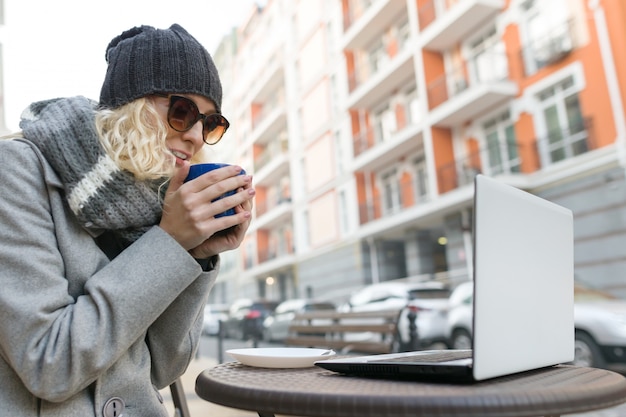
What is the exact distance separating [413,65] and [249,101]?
50.4 feet

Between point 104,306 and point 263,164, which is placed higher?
point 263,164

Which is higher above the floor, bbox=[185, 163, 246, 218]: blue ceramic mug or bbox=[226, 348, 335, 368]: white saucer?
bbox=[185, 163, 246, 218]: blue ceramic mug

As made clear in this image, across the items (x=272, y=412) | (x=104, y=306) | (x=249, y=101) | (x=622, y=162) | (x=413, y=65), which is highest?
(x=249, y=101)

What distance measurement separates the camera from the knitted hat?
50.3 inches

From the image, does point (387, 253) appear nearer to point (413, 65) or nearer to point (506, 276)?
point (413, 65)

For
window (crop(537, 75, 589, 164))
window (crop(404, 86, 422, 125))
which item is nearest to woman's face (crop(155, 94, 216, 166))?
window (crop(537, 75, 589, 164))

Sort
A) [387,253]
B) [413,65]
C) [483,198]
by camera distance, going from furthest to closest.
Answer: [387,253]
[413,65]
[483,198]

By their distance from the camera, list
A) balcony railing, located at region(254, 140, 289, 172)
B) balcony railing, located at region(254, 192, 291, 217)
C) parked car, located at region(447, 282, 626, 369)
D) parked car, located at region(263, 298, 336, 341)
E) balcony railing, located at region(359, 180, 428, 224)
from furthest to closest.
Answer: balcony railing, located at region(254, 140, 289, 172), balcony railing, located at region(254, 192, 291, 217), balcony railing, located at region(359, 180, 428, 224), parked car, located at region(263, 298, 336, 341), parked car, located at region(447, 282, 626, 369)

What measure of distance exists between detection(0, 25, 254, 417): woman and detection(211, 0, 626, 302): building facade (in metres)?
0.44

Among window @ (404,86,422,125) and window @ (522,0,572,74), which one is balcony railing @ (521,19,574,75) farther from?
window @ (404,86,422,125)

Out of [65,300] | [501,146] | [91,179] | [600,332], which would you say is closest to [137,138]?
[91,179]

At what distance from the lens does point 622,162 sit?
10.1m

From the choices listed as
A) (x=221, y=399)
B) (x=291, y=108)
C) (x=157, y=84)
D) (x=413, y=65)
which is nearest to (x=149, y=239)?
(x=221, y=399)

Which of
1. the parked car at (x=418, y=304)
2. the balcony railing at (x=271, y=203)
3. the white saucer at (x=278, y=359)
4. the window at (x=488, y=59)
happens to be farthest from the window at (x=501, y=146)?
the balcony railing at (x=271, y=203)
